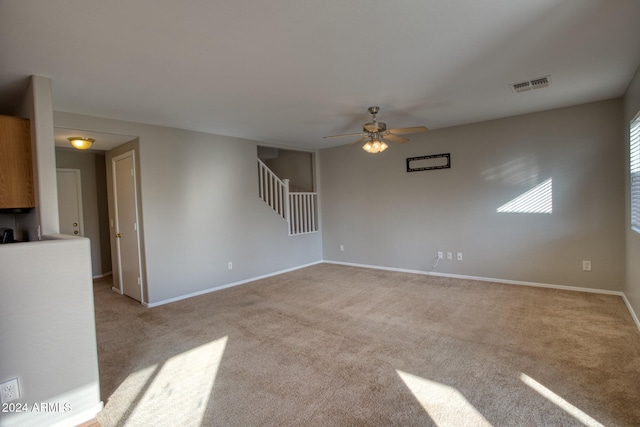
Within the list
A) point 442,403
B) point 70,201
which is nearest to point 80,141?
point 70,201

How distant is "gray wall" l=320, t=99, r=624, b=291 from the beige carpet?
0.58m

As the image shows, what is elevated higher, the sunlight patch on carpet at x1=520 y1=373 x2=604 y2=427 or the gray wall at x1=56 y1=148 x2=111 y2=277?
the gray wall at x1=56 y1=148 x2=111 y2=277

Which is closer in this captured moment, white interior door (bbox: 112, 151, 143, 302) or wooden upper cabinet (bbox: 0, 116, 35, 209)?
wooden upper cabinet (bbox: 0, 116, 35, 209)

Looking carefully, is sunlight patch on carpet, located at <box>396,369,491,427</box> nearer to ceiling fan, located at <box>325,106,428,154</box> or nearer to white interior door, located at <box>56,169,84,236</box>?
ceiling fan, located at <box>325,106,428,154</box>

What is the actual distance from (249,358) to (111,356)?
1261 millimetres

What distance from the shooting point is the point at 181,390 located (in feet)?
7.43

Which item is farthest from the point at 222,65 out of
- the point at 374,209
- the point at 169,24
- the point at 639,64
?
the point at 374,209

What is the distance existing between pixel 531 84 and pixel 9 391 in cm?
470

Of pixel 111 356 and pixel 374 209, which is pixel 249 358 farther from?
pixel 374 209

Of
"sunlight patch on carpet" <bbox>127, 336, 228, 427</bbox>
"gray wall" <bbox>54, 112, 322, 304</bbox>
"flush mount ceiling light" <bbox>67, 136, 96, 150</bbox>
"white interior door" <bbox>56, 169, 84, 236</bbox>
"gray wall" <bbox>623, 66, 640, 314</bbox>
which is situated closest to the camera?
"sunlight patch on carpet" <bbox>127, 336, 228, 427</bbox>

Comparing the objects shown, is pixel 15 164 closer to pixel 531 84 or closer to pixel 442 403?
pixel 442 403

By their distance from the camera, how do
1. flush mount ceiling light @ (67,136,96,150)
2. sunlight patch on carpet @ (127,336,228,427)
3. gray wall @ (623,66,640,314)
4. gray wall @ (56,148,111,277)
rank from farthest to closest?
gray wall @ (56,148,111,277)
flush mount ceiling light @ (67,136,96,150)
gray wall @ (623,66,640,314)
sunlight patch on carpet @ (127,336,228,427)

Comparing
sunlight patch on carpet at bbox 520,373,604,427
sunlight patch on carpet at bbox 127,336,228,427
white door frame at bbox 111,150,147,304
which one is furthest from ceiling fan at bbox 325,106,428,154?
white door frame at bbox 111,150,147,304

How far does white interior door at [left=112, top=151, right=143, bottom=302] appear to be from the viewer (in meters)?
4.36
